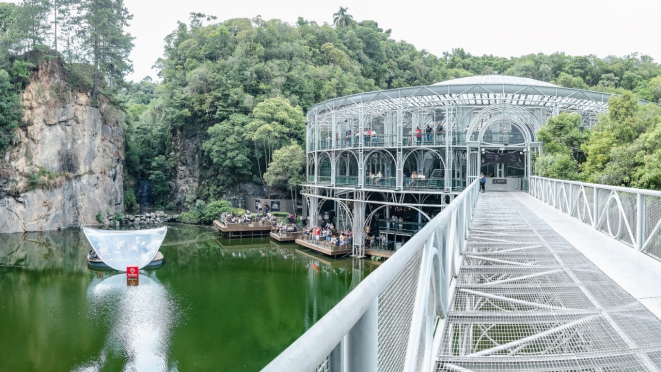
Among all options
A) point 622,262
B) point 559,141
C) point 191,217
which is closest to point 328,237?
point 559,141

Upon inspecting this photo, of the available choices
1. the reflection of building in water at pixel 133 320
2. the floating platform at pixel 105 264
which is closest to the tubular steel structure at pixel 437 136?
the floating platform at pixel 105 264

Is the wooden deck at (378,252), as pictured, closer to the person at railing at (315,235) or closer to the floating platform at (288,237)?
the person at railing at (315,235)

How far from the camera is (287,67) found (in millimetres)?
47281

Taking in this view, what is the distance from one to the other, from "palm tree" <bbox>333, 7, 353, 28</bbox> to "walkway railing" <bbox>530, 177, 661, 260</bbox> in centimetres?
7032

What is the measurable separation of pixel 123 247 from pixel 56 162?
1868 cm

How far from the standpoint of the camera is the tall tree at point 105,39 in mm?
39531

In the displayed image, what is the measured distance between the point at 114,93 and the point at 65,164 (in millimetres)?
8247

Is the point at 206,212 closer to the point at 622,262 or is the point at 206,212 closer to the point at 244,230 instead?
the point at 244,230

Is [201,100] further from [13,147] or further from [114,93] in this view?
[13,147]

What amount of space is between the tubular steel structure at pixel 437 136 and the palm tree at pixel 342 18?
4890 cm

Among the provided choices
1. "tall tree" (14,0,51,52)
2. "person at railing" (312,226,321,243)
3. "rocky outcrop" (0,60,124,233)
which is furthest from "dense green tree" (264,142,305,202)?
"tall tree" (14,0,51,52)

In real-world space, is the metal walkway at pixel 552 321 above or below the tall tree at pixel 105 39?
below

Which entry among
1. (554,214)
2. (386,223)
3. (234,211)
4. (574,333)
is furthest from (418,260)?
(234,211)

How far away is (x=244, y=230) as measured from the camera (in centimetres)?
3369
